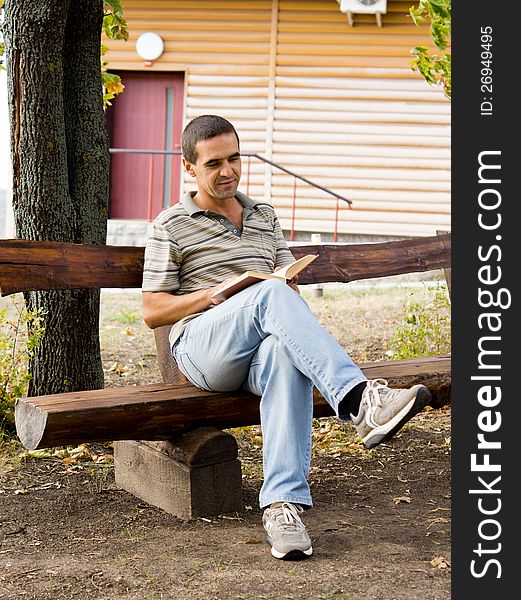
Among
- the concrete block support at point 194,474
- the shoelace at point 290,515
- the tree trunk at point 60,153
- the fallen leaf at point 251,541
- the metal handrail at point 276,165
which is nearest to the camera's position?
the shoelace at point 290,515

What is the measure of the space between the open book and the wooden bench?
40 cm

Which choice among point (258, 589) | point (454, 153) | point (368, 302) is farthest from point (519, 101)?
point (368, 302)

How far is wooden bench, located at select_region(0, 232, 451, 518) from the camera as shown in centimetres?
333

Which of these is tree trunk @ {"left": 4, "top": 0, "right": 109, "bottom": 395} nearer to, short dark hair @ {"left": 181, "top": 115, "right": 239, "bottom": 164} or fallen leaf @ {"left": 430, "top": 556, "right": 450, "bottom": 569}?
short dark hair @ {"left": 181, "top": 115, "right": 239, "bottom": 164}

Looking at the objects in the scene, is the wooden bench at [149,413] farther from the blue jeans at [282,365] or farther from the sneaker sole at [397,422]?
the sneaker sole at [397,422]

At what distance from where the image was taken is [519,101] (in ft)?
9.52

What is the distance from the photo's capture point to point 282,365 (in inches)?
131

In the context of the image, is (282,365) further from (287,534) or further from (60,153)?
(60,153)

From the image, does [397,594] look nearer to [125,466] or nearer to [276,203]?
[125,466]

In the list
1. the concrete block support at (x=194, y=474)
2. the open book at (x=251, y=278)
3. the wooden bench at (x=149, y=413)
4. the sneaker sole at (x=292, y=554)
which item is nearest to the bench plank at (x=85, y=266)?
the wooden bench at (x=149, y=413)

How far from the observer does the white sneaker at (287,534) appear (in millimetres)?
3178

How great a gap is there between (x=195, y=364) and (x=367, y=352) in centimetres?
352

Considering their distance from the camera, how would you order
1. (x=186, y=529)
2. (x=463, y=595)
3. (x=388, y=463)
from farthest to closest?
1. (x=388, y=463)
2. (x=186, y=529)
3. (x=463, y=595)

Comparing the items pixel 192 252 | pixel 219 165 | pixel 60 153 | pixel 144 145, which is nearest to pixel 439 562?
pixel 192 252
